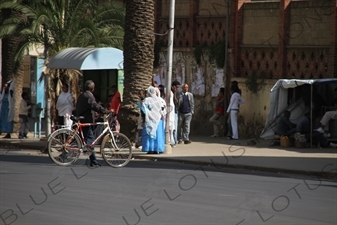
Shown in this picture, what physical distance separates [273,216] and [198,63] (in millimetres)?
18664

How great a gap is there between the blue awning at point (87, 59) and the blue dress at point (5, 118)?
152 inches

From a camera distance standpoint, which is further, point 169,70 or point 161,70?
point 161,70

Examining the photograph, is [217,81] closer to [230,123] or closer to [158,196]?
[230,123]

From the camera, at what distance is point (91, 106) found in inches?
770

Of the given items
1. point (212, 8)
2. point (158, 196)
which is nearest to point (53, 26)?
point (212, 8)

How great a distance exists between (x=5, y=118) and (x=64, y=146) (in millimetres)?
9935

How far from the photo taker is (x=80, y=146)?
19297mm

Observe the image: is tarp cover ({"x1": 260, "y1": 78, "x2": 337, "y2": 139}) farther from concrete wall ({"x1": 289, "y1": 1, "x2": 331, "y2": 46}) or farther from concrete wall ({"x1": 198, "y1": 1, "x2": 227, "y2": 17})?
concrete wall ({"x1": 198, "y1": 1, "x2": 227, "y2": 17})

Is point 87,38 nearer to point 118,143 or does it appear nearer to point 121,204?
point 118,143

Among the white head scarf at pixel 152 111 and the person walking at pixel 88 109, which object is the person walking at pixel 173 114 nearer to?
the white head scarf at pixel 152 111

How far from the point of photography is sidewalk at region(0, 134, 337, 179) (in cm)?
1961

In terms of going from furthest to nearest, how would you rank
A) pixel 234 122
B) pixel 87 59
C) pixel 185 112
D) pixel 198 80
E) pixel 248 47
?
1. pixel 198 80
2. pixel 248 47
3. pixel 234 122
4. pixel 185 112
5. pixel 87 59

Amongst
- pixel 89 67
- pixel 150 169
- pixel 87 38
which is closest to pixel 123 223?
pixel 150 169

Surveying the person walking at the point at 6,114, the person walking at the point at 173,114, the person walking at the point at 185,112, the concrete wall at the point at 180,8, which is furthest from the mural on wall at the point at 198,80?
the person walking at the point at 6,114
